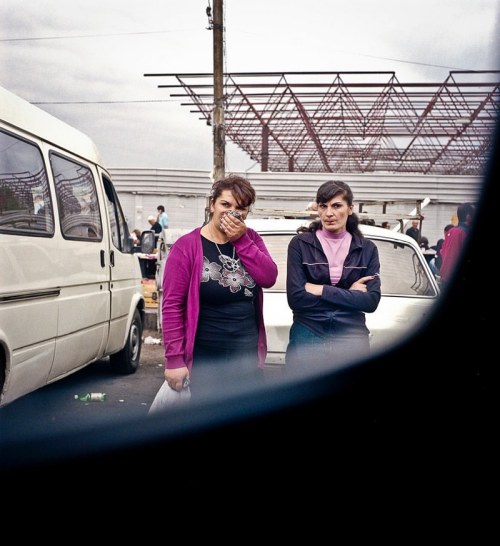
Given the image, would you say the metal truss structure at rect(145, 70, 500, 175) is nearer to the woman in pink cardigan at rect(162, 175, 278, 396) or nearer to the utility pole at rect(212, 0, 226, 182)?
the utility pole at rect(212, 0, 226, 182)

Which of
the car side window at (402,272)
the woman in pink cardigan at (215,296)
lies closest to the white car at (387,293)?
the car side window at (402,272)

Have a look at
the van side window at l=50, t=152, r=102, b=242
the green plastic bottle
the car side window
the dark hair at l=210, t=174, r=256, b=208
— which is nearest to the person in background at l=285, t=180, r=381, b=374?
the dark hair at l=210, t=174, r=256, b=208

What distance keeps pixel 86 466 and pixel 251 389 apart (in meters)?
1.55

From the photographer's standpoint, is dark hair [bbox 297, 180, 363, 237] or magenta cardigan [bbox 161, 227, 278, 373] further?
dark hair [bbox 297, 180, 363, 237]

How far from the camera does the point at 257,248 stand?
331 cm

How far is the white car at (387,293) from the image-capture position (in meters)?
5.05

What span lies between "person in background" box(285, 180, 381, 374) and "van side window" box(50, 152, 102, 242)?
2.16 m

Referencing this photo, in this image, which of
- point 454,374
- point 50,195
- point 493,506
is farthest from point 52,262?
point 493,506

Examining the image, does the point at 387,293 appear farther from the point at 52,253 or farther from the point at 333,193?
the point at 52,253

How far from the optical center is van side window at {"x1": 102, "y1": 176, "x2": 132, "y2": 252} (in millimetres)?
6609

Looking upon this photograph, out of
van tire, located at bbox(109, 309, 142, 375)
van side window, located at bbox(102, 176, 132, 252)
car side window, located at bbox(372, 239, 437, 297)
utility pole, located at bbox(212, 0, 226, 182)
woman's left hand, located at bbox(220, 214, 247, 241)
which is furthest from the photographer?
utility pole, located at bbox(212, 0, 226, 182)

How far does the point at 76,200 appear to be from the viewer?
5.55m

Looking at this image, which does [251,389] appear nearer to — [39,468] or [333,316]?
[333,316]

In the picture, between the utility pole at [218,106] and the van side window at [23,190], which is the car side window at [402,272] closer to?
the van side window at [23,190]
